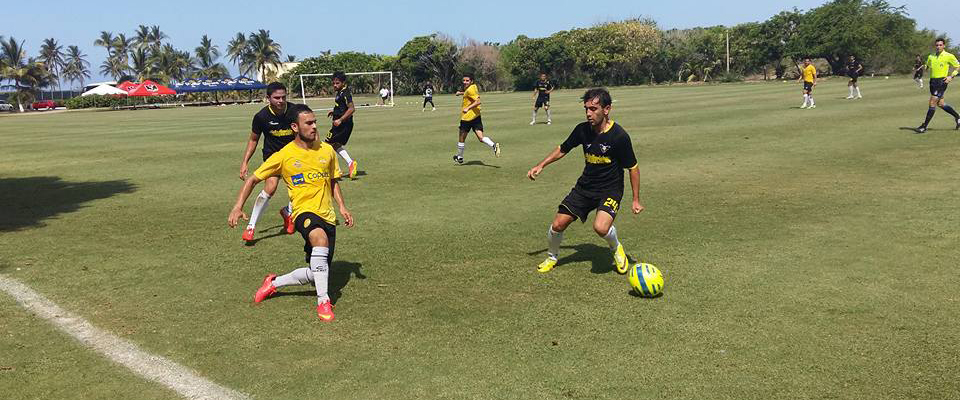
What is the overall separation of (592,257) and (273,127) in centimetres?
497

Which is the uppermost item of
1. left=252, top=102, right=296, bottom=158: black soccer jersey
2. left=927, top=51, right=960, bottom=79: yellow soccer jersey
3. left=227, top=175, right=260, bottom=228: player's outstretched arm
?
left=927, top=51, right=960, bottom=79: yellow soccer jersey

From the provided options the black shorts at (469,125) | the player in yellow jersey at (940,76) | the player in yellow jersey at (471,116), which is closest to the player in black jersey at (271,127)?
the player in yellow jersey at (471,116)

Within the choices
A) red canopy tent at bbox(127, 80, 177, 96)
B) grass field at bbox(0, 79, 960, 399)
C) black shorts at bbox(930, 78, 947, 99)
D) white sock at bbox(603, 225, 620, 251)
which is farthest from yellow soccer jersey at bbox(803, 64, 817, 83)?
red canopy tent at bbox(127, 80, 177, 96)

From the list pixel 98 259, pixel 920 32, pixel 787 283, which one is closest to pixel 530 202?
pixel 787 283

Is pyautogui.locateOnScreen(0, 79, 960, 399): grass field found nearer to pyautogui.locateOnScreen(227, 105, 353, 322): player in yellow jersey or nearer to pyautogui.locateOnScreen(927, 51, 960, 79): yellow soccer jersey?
pyautogui.locateOnScreen(227, 105, 353, 322): player in yellow jersey

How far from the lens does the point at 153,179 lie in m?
15.4

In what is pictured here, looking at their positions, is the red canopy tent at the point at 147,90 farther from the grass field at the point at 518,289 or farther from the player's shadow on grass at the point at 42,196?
the grass field at the point at 518,289

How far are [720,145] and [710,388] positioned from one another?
46.4ft

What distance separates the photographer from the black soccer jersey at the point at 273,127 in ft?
32.8

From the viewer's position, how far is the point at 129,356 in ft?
17.5

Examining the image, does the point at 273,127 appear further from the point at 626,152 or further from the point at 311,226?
the point at 626,152

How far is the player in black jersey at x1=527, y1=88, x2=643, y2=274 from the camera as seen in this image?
714 centimetres

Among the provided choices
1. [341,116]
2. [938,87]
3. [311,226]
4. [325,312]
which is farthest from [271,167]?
[938,87]

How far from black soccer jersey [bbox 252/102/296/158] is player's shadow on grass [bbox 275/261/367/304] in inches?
117
